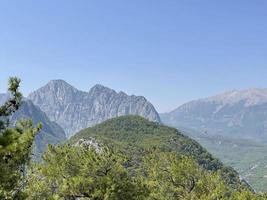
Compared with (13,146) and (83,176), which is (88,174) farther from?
(13,146)

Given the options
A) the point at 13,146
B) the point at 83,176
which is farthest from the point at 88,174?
the point at 13,146

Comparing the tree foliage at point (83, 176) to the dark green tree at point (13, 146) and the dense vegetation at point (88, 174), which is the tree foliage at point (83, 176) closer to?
the dense vegetation at point (88, 174)

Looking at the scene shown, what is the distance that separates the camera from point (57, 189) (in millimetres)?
39781

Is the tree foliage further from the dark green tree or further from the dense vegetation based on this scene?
the dark green tree

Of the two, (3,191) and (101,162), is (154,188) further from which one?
(3,191)

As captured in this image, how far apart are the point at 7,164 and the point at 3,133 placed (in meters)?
4.99

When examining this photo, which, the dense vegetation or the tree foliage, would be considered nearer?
the dense vegetation

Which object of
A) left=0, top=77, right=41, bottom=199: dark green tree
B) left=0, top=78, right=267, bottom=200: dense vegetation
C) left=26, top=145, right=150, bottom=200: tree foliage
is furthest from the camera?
left=26, top=145, right=150, bottom=200: tree foliage

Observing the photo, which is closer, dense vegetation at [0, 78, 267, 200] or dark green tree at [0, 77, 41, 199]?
dark green tree at [0, 77, 41, 199]

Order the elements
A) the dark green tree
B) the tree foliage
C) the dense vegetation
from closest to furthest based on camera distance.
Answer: the dark green tree, the dense vegetation, the tree foliage

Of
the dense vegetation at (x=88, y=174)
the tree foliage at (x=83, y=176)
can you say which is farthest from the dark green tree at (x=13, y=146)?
the tree foliage at (x=83, y=176)

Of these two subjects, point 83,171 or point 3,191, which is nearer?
point 3,191

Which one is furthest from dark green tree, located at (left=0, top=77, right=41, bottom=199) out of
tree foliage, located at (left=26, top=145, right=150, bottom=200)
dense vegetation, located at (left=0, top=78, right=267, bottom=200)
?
tree foliage, located at (left=26, top=145, right=150, bottom=200)

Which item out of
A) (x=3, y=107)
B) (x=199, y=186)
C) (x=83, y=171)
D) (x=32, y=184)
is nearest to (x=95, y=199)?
(x=83, y=171)
